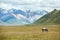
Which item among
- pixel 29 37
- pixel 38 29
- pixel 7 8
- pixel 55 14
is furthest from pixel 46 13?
pixel 7 8

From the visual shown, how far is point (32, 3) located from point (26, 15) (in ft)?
0.95

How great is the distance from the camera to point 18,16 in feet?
10.1

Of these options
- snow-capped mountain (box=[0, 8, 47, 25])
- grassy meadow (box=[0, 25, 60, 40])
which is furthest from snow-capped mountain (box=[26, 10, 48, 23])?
grassy meadow (box=[0, 25, 60, 40])

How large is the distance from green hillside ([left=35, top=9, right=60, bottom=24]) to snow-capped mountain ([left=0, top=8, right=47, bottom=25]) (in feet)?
0.29

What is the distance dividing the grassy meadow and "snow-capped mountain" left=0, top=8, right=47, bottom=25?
118 millimetres

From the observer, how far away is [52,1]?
308 cm

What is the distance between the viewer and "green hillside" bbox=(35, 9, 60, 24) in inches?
120

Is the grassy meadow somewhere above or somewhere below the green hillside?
below

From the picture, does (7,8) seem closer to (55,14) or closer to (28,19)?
(28,19)

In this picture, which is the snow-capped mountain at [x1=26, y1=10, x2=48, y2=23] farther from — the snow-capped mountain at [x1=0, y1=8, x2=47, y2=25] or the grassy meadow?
the grassy meadow

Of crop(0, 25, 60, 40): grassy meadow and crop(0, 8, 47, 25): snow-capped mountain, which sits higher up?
crop(0, 8, 47, 25): snow-capped mountain

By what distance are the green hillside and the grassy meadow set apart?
0.11 meters

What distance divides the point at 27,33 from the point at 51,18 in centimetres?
61

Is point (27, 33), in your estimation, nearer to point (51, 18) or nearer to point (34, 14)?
point (34, 14)
